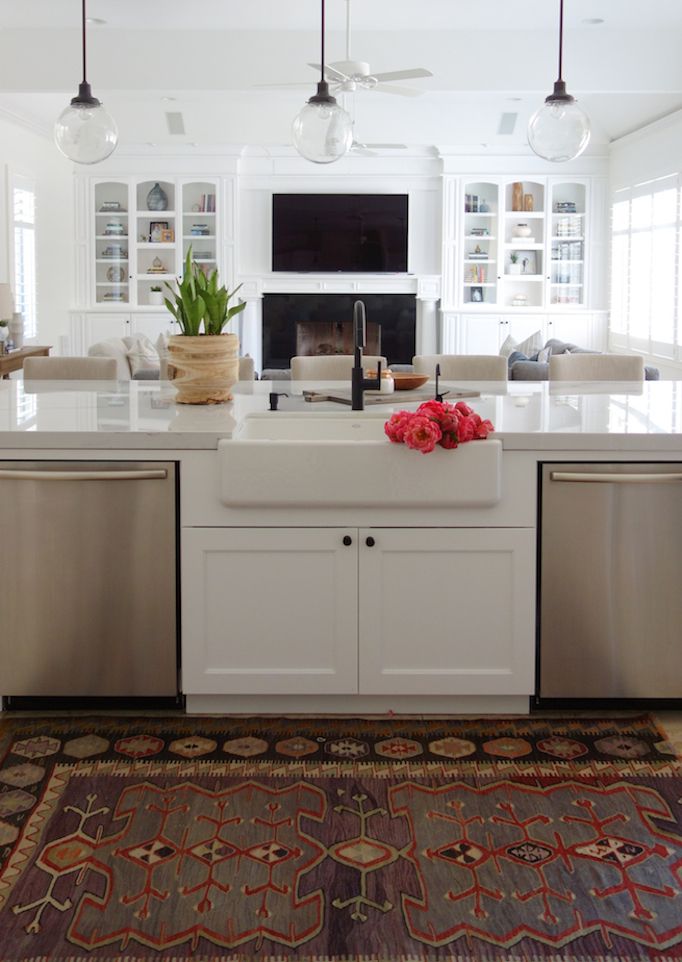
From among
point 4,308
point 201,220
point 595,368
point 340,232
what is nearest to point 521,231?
point 340,232

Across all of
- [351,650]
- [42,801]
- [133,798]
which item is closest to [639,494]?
[351,650]

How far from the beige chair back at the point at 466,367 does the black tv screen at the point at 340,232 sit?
7460 mm

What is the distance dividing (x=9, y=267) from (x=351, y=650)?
24.8 feet

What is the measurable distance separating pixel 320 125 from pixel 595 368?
72.2 inches

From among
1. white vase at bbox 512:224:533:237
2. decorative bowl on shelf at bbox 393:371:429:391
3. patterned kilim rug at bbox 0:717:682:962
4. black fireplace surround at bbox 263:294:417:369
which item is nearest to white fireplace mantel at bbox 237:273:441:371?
black fireplace surround at bbox 263:294:417:369

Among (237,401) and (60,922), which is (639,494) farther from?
(60,922)

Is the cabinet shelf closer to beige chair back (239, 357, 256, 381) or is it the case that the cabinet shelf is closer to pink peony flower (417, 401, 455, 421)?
beige chair back (239, 357, 256, 381)

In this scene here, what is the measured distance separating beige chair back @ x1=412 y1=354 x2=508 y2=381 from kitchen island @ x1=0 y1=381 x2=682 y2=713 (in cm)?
178

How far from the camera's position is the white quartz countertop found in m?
2.99

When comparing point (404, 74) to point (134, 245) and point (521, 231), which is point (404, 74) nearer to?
point (521, 231)

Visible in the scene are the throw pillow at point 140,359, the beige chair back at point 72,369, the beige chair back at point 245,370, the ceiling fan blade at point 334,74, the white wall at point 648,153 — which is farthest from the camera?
the white wall at point 648,153

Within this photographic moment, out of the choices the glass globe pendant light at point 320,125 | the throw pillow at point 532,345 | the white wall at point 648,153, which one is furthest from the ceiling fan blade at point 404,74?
the white wall at point 648,153

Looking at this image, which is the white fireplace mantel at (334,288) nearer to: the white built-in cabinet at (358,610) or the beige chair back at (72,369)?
the beige chair back at (72,369)

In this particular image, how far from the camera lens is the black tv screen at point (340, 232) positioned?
12047 millimetres
